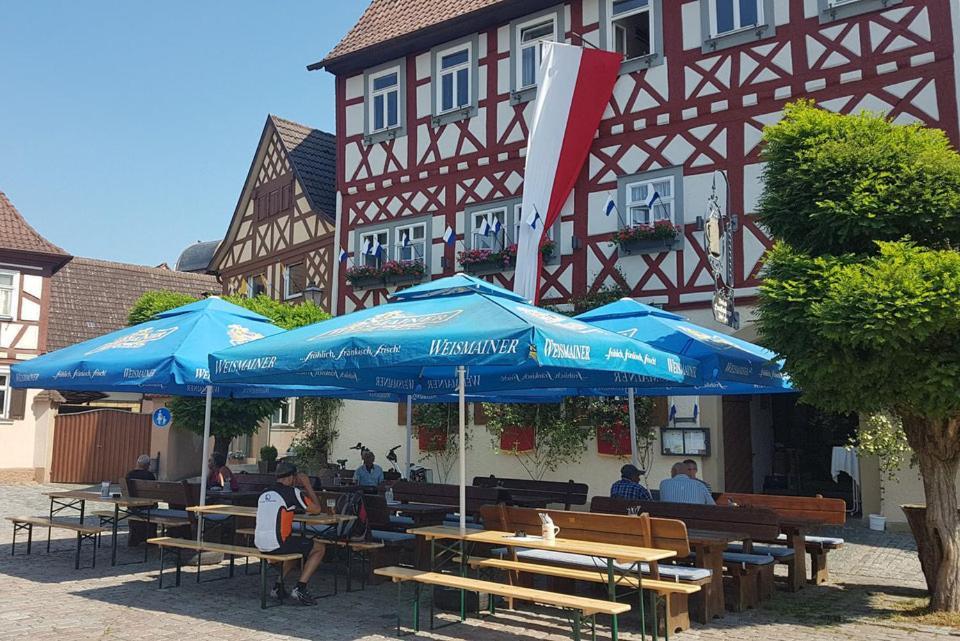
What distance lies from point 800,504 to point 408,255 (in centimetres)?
1191

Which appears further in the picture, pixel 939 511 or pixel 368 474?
pixel 368 474

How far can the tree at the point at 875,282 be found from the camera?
293 inches

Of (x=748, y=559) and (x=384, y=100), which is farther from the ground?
(x=384, y=100)

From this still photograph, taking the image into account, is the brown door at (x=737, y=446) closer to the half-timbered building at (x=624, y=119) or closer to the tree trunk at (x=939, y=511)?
the half-timbered building at (x=624, y=119)

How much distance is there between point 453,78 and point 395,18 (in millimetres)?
2704

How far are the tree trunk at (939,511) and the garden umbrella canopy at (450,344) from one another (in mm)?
2248

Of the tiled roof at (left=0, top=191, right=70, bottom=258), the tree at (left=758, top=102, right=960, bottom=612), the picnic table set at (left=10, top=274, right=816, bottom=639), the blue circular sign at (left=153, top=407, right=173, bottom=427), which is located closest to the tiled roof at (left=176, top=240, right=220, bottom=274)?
the tiled roof at (left=0, top=191, right=70, bottom=258)

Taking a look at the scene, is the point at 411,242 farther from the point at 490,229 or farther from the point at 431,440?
the point at 431,440

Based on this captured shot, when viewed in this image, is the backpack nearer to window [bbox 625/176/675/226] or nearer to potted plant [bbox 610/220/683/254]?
potted plant [bbox 610/220/683/254]

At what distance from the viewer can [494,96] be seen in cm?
1866

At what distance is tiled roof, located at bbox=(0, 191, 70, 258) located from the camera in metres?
26.4

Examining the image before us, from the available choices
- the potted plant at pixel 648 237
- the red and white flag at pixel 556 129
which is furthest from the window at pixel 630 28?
the potted plant at pixel 648 237

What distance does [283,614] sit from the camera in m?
8.02

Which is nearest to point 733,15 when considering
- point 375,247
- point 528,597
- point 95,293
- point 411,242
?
point 411,242
